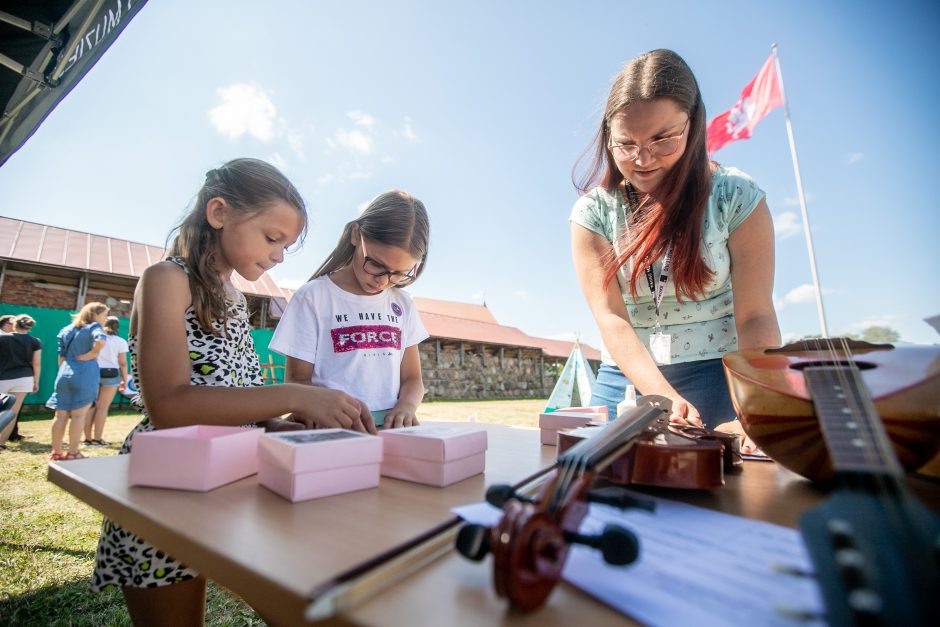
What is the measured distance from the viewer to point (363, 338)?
Result: 184 centimetres

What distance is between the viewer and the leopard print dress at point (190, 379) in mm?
1090

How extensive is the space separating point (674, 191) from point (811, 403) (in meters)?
1.00

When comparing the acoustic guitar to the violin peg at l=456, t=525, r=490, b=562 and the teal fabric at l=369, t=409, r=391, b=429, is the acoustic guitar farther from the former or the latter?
the teal fabric at l=369, t=409, r=391, b=429

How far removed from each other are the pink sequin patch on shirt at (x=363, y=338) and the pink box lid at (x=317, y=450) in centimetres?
107

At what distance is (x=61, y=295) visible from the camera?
10102 millimetres

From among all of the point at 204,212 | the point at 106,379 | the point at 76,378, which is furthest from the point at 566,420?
the point at 106,379

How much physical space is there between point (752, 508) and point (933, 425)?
26cm

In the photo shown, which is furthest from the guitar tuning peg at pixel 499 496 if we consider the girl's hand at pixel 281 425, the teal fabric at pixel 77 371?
the teal fabric at pixel 77 371

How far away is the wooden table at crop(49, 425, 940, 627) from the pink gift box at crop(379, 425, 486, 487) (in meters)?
0.02

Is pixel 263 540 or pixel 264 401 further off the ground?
pixel 264 401

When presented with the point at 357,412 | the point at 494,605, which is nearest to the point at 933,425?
the point at 494,605

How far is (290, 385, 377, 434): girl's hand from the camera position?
1062 millimetres

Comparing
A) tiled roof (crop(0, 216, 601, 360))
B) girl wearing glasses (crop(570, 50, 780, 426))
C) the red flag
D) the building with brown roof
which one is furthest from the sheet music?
Result: the building with brown roof

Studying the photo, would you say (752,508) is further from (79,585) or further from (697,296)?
(79,585)
